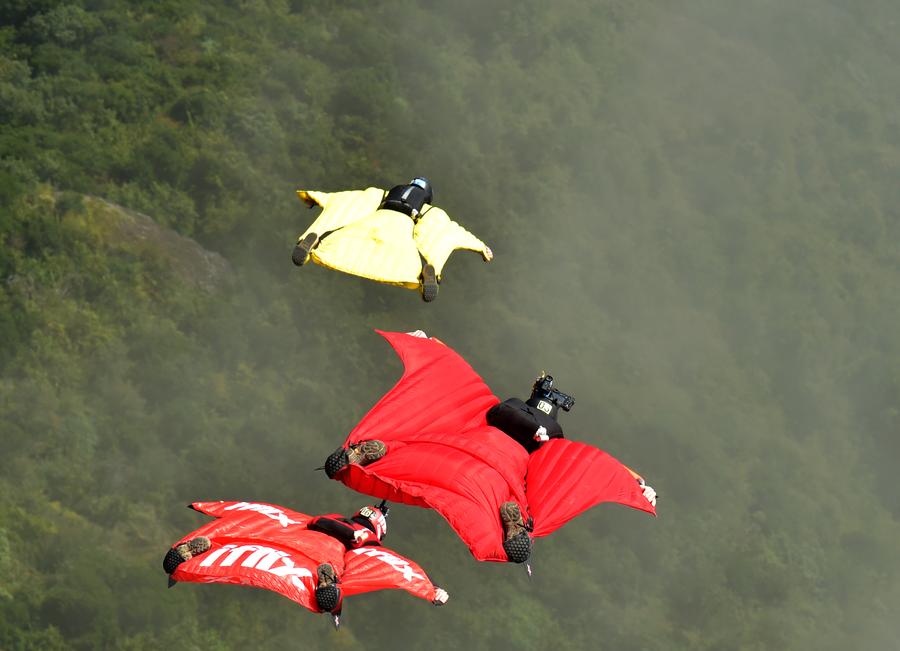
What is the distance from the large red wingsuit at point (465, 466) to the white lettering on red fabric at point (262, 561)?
12.6 ft

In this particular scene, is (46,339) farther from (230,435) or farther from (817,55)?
(817,55)

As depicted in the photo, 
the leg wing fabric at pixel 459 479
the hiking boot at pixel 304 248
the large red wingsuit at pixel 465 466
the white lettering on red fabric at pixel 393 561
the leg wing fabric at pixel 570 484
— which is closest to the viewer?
the white lettering on red fabric at pixel 393 561

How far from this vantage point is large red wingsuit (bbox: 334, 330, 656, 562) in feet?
134

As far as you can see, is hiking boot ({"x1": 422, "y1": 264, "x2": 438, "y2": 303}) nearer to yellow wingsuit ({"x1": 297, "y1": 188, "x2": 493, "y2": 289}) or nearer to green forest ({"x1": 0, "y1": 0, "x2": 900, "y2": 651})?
yellow wingsuit ({"x1": 297, "y1": 188, "x2": 493, "y2": 289})

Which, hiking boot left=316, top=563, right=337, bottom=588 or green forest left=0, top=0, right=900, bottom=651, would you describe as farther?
green forest left=0, top=0, right=900, bottom=651

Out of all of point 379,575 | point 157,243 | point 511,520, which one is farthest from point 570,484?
point 157,243

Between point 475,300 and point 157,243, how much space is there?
23.1 m

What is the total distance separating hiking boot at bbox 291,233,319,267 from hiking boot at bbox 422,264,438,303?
3749mm

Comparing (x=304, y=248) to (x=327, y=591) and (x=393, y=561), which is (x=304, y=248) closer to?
(x=393, y=561)

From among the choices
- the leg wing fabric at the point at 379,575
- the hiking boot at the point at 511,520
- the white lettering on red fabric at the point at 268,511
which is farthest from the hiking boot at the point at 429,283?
the leg wing fabric at the point at 379,575

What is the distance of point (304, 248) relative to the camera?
1831 inches

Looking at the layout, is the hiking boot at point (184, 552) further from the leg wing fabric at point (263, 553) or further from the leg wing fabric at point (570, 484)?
the leg wing fabric at point (570, 484)

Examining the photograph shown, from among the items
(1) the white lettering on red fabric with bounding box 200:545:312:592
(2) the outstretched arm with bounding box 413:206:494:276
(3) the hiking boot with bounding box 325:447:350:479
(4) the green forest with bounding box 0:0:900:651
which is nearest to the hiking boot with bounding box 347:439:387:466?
(3) the hiking boot with bounding box 325:447:350:479

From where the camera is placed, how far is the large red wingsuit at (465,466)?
134 ft
